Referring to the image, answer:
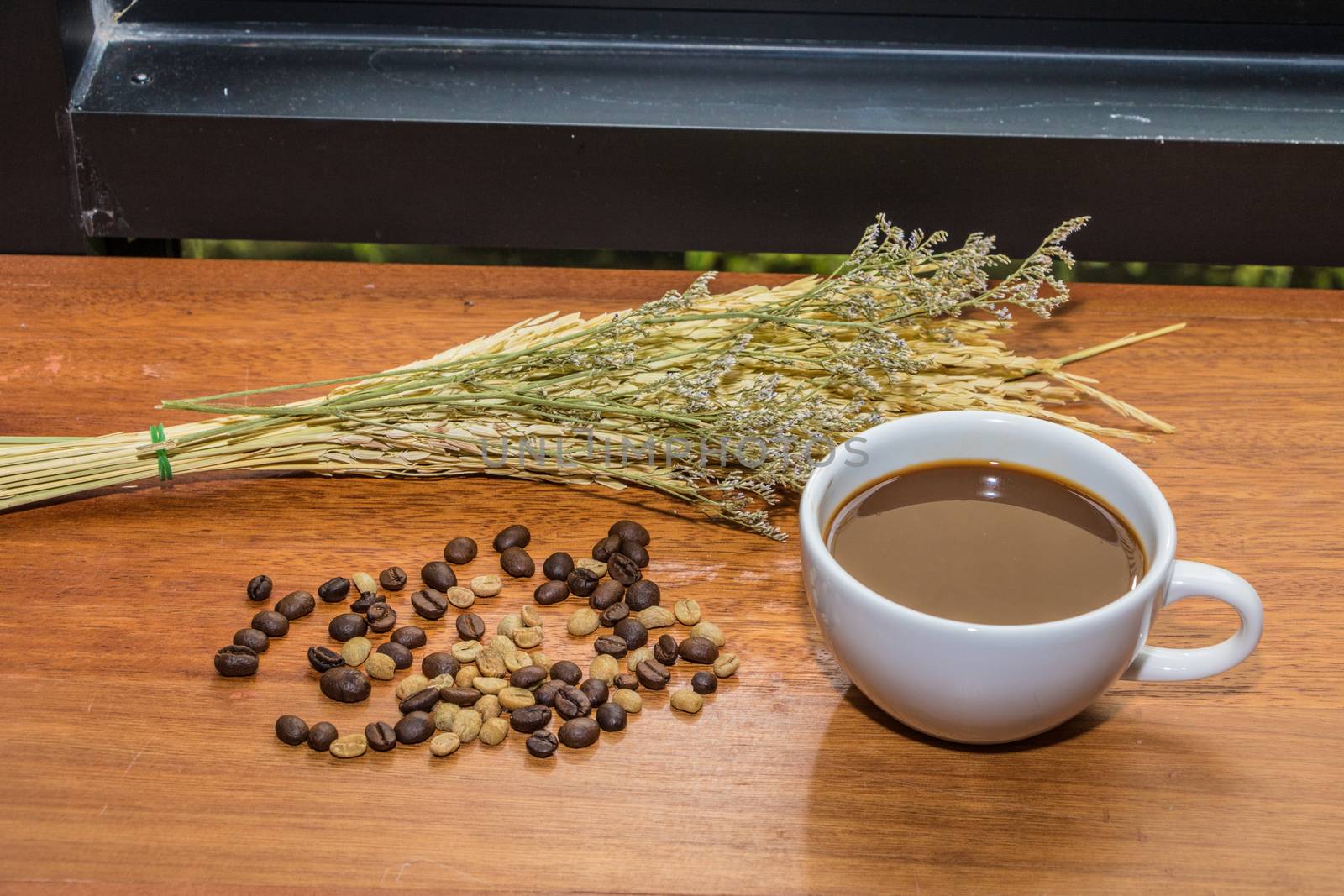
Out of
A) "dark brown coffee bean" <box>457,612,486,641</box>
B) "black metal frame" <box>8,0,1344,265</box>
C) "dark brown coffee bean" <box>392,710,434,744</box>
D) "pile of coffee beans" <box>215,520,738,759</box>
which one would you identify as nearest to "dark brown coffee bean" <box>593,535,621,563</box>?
"pile of coffee beans" <box>215,520,738,759</box>

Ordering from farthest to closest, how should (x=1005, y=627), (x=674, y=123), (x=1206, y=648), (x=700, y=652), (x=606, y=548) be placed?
1. (x=674, y=123)
2. (x=606, y=548)
3. (x=700, y=652)
4. (x=1206, y=648)
5. (x=1005, y=627)

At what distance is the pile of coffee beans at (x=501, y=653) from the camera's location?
87 centimetres

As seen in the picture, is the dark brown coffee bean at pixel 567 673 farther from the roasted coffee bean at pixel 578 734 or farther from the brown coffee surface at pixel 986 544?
the brown coffee surface at pixel 986 544

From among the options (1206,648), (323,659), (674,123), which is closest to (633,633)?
(323,659)

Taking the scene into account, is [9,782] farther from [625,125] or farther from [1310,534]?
[1310,534]

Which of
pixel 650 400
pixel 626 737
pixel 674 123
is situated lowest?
pixel 626 737

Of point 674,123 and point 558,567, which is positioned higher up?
point 674,123

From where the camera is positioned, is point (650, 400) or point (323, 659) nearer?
point (323, 659)

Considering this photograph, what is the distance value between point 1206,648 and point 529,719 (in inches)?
17.8

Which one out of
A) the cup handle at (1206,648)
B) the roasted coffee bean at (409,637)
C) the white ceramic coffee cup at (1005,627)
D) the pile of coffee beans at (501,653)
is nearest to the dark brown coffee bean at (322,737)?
the pile of coffee beans at (501,653)

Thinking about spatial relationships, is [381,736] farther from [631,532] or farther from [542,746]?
[631,532]

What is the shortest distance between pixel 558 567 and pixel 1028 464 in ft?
1.21

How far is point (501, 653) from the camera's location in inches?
36.9

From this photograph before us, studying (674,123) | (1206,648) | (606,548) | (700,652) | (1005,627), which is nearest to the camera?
(1005,627)
